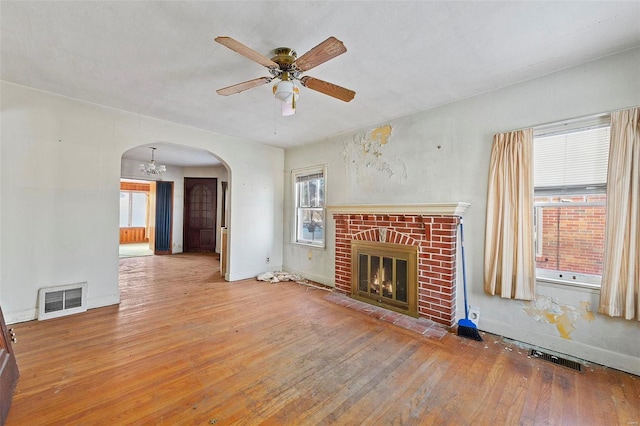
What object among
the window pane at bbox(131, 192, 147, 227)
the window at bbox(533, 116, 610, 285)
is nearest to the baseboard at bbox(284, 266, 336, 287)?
the window at bbox(533, 116, 610, 285)

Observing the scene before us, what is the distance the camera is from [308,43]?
2127 millimetres

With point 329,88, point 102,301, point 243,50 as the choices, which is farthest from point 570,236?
point 102,301

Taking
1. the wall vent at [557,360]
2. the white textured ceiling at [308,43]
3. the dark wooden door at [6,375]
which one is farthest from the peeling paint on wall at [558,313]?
the dark wooden door at [6,375]

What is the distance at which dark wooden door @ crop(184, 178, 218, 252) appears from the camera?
8664 millimetres

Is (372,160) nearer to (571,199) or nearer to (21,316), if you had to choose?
(571,199)

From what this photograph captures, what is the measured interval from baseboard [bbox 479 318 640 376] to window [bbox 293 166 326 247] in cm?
285

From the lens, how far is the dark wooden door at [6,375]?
1.64 metres

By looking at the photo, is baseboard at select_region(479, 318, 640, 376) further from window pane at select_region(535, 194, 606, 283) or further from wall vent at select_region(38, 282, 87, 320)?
wall vent at select_region(38, 282, 87, 320)

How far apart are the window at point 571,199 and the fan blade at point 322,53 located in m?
2.28

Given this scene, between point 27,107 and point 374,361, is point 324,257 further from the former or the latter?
point 27,107

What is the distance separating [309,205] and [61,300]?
3782mm

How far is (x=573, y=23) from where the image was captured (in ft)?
6.29

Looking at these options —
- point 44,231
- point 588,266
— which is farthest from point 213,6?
point 588,266

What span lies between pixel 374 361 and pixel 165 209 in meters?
8.11
